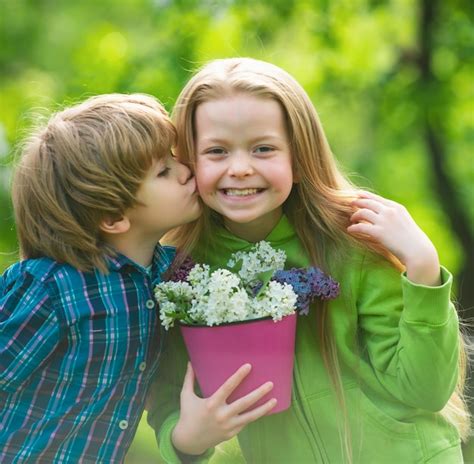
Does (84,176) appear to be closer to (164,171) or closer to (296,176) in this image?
(164,171)

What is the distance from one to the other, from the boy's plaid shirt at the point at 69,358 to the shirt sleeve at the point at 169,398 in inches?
3.8

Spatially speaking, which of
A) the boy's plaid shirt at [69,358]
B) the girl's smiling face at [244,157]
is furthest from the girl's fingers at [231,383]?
the girl's smiling face at [244,157]

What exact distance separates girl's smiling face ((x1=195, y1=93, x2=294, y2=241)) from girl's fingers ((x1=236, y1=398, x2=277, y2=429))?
409 millimetres

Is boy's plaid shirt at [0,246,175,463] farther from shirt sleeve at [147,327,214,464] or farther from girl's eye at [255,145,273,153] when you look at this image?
girl's eye at [255,145,273,153]

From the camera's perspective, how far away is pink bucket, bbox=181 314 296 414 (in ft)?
5.92

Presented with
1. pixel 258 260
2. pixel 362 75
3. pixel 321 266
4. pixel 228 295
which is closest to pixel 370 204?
pixel 321 266

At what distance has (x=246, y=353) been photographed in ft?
5.98

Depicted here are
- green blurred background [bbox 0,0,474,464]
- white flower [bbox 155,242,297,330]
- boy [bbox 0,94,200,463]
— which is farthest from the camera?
green blurred background [bbox 0,0,474,464]

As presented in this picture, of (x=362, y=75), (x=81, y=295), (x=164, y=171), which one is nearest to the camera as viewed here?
(x=81, y=295)

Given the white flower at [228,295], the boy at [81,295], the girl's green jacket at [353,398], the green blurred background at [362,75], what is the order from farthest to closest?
the green blurred background at [362,75]
the girl's green jacket at [353,398]
the boy at [81,295]
the white flower at [228,295]

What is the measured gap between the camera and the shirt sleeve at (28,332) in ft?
6.19

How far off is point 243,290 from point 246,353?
0.13m

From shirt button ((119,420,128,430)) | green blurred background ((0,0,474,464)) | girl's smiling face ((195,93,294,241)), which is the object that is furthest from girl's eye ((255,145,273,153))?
green blurred background ((0,0,474,464))

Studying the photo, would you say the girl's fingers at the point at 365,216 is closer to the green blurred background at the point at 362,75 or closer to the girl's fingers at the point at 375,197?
the girl's fingers at the point at 375,197
